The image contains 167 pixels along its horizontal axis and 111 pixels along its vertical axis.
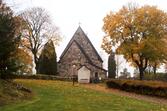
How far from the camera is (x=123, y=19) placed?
194 ft

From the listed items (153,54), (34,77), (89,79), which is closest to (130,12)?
(153,54)

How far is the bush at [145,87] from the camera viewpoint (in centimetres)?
3450

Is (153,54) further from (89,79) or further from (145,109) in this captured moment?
(145,109)

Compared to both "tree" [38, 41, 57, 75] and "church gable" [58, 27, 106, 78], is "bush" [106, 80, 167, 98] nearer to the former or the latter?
"tree" [38, 41, 57, 75]

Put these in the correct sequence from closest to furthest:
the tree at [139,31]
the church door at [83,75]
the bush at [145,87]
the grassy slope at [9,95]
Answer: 1. the grassy slope at [9,95]
2. the bush at [145,87]
3. the tree at [139,31]
4. the church door at [83,75]

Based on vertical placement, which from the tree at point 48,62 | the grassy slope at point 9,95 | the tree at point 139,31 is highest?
the tree at point 139,31

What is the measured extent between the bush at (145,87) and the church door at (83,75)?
1558 centimetres

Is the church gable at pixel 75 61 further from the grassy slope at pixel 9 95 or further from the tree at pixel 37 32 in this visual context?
the grassy slope at pixel 9 95

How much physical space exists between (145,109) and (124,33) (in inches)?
1477

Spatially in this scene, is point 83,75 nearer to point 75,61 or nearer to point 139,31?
point 75,61

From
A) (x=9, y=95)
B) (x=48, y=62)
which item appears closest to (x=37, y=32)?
(x=48, y=62)

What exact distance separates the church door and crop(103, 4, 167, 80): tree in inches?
245

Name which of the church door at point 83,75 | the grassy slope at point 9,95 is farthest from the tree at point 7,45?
the church door at point 83,75

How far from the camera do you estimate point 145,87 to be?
37.0 meters
